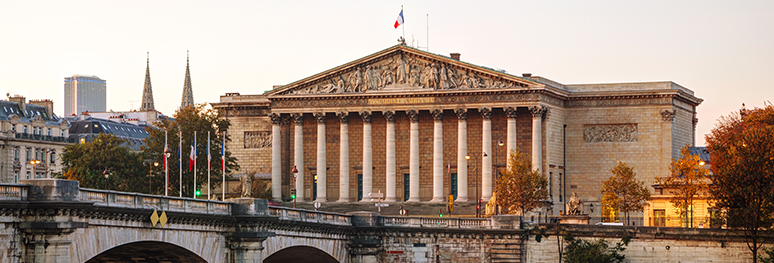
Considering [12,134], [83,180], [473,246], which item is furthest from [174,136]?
[473,246]

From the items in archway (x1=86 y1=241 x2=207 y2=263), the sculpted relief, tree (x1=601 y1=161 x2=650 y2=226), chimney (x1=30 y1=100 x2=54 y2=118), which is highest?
the sculpted relief

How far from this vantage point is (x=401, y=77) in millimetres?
116125

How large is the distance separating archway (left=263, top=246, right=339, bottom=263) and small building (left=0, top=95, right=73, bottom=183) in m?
54.3

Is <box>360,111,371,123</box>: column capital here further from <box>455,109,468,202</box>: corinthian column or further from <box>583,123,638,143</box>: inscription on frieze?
<box>583,123,638,143</box>: inscription on frieze

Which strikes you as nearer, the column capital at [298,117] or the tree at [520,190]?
the tree at [520,190]

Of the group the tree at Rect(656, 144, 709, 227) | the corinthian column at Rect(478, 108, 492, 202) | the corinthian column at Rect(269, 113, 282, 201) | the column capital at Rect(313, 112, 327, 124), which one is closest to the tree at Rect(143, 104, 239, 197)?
the corinthian column at Rect(269, 113, 282, 201)

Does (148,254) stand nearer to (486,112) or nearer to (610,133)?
(486,112)

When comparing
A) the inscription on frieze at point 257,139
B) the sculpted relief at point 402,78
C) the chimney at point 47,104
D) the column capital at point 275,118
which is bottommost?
the inscription on frieze at point 257,139

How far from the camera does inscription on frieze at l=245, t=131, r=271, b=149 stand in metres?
125

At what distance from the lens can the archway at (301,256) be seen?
73.4 meters

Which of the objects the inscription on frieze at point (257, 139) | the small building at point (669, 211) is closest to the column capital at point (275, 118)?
the inscription on frieze at point (257, 139)

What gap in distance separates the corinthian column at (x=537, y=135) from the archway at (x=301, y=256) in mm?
38304

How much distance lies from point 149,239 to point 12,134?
80.4 m

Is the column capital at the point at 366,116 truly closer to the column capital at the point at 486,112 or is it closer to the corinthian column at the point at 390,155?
the corinthian column at the point at 390,155
